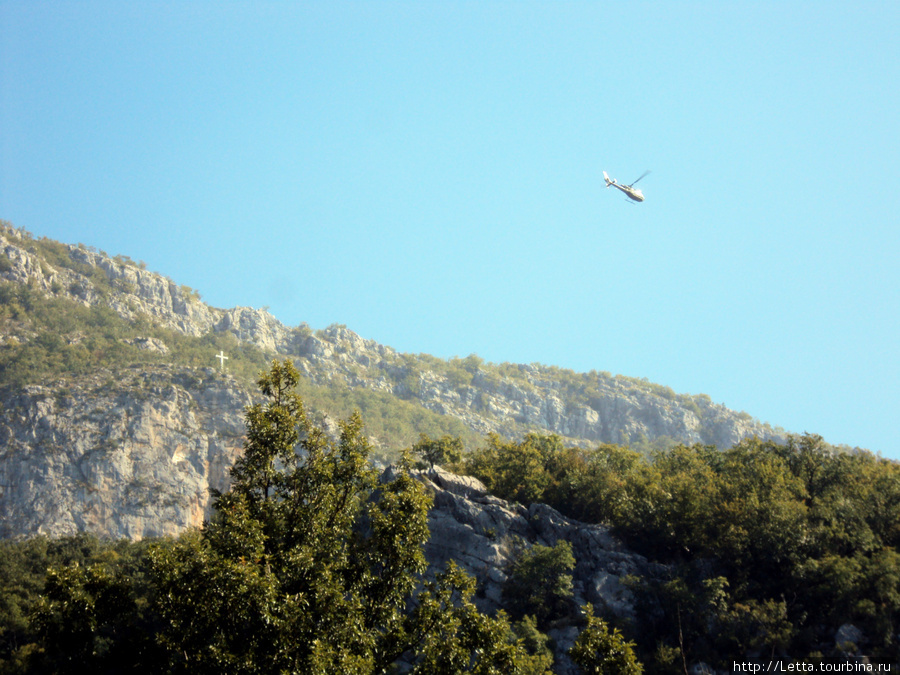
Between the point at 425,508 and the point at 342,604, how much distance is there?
3.05 m

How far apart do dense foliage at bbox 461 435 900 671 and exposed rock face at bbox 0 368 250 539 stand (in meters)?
58.7

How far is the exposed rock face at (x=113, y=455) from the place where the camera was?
89.3 m

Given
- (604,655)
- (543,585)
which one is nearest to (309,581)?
(604,655)

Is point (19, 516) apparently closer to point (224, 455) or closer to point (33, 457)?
point (33, 457)

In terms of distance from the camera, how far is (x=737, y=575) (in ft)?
134

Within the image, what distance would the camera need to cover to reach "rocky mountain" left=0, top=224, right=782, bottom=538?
92375 mm

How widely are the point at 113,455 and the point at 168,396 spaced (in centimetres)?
1332

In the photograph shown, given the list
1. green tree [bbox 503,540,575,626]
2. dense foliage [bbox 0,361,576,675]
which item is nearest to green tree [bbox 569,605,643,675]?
dense foliage [bbox 0,361,576,675]

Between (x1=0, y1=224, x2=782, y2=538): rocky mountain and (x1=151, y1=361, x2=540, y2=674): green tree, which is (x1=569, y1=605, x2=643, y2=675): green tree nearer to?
(x1=151, y1=361, x2=540, y2=674): green tree

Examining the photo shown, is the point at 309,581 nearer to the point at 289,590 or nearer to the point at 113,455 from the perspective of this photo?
the point at 289,590

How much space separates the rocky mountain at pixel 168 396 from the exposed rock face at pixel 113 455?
0.60 ft

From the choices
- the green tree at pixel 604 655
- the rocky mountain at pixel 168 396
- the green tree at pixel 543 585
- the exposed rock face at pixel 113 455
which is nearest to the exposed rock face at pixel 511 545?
the green tree at pixel 543 585

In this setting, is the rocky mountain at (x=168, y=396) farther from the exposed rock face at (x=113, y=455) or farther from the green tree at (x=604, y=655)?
the green tree at (x=604, y=655)

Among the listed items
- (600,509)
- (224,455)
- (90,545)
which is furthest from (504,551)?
(224,455)
